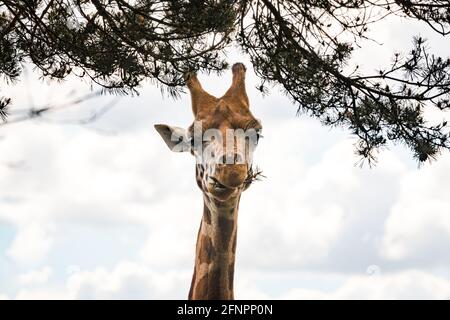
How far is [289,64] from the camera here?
9.55 m

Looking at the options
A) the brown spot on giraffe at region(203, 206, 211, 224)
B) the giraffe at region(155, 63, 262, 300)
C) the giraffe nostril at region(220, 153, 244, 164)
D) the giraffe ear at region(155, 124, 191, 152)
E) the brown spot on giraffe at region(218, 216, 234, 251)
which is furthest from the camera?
the giraffe ear at region(155, 124, 191, 152)

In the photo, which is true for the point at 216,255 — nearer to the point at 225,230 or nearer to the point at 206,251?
the point at 206,251

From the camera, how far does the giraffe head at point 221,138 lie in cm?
522

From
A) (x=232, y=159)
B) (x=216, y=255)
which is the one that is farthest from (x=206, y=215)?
(x=232, y=159)

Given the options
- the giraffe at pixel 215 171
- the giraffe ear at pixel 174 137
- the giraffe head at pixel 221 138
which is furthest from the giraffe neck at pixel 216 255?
the giraffe ear at pixel 174 137

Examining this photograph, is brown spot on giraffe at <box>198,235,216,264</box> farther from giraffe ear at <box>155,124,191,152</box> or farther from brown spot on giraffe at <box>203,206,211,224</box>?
giraffe ear at <box>155,124,191,152</box>

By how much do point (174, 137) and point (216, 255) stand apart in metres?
0.97

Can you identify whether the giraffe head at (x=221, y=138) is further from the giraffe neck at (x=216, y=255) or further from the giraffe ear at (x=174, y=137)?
the giraffe neck at (x=216, y=255)

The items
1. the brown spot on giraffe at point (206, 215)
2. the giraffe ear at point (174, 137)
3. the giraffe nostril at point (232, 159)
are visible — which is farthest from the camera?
the giraffe ear at point (174, 137)

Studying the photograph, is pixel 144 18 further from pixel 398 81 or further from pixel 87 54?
pixel 398 81

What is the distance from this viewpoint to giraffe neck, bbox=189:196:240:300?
575 cm

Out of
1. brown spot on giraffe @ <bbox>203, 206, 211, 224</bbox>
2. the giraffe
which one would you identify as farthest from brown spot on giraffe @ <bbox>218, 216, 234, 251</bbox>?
brown spot on giraffe @ <bbox>203, 206, 211, 224</bbox>

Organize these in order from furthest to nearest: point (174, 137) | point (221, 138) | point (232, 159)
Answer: point (174, 137) < point (221, 138) < point (232, 159)

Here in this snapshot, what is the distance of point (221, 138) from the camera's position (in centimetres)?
549
